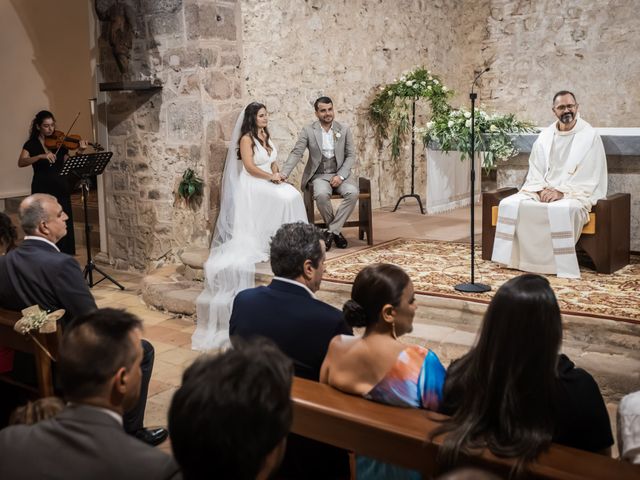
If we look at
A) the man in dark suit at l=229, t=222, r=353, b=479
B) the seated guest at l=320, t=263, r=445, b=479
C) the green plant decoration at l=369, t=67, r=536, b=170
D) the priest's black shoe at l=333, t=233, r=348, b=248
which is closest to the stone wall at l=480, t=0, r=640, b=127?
the green plant decoration at l=369, t=67, r=536, b=170

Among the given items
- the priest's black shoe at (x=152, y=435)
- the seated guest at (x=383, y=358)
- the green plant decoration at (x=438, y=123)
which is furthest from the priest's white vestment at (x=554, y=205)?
the seated guest at (x=383, y=358)

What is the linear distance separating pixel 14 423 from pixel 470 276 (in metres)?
4.21

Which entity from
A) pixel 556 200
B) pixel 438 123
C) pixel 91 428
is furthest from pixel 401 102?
pixel 91 428

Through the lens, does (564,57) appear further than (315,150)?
Yes

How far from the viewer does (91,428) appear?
1731mm

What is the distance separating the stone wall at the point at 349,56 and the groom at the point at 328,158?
3.06ft

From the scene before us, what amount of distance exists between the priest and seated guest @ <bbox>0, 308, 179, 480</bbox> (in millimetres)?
4198

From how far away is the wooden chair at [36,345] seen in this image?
10.2ft

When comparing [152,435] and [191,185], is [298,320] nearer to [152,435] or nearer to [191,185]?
[152,435]

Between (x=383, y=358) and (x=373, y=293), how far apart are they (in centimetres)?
24

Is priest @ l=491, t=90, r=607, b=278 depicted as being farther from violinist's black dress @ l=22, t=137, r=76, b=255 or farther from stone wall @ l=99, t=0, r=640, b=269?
violinist's black dress @ l=22, t=137, r=76, b=255

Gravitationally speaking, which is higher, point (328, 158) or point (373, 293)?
point (328, 158)

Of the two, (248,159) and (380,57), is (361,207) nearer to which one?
(248,159)

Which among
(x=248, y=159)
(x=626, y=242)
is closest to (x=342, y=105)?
(x=248, y=159)
